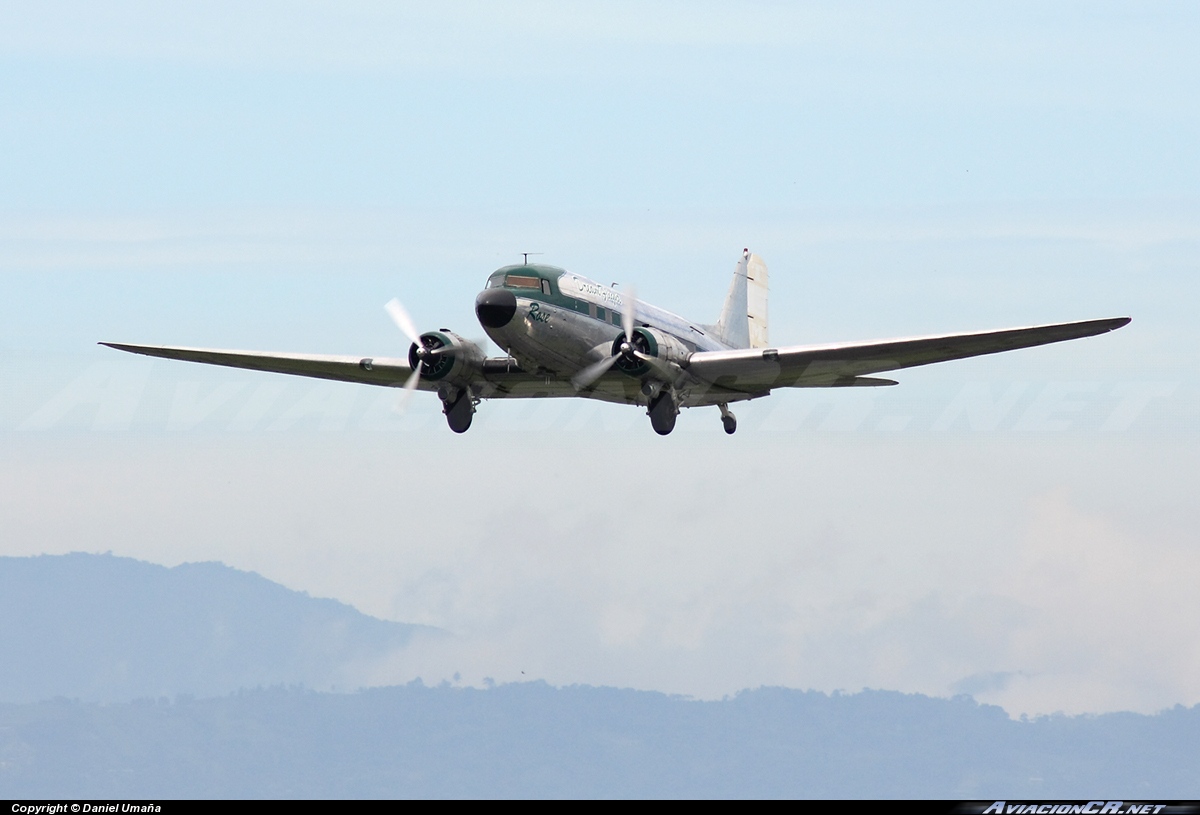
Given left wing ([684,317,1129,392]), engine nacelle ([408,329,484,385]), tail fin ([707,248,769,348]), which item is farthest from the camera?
tail fin ([707,248,769,348])

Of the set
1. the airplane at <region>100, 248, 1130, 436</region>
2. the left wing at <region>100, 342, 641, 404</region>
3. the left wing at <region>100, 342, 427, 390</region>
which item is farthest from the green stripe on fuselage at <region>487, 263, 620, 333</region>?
the left wing at <region>100, 342, 427, 390</region>

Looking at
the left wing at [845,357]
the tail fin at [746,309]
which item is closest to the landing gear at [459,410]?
the left wing at [845,357]

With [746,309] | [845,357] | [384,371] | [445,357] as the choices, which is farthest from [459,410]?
[746,309]

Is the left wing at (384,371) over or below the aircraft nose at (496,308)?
below

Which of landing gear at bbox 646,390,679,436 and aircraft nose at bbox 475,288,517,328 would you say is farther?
landing gear at bbox 646,390,679,436

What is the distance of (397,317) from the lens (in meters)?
42.3

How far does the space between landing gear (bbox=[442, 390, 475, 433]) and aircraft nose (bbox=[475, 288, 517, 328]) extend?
3.57 m

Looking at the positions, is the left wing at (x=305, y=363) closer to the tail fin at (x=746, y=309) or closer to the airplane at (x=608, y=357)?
the airplane at (x=608, y=357)

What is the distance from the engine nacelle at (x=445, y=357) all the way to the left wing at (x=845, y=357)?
18.6 ft

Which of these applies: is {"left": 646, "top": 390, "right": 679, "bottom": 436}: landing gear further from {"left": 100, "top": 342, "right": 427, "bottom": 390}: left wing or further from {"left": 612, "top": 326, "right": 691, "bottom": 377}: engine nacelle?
{"left": 100, "top": 342, "right": 427, "bottom": 390}: left wing

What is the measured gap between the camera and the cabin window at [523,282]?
38219 millimetres

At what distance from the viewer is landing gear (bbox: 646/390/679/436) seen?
3950cm

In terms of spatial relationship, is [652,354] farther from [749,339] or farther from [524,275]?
[749,339]

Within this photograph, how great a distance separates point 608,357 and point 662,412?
2002 mm
